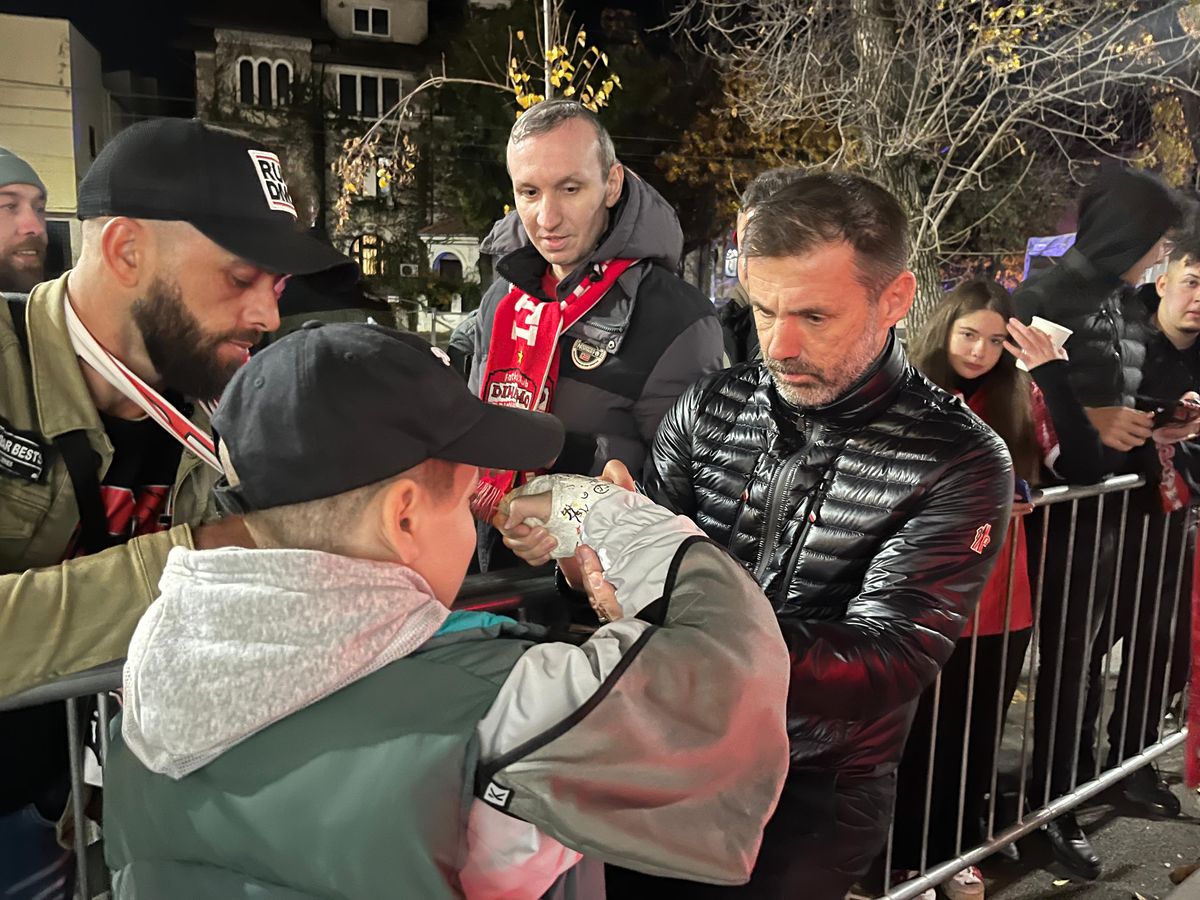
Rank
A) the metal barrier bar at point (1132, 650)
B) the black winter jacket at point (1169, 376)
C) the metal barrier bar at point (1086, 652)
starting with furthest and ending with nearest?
the black winter jacket at point (1169, 376) → the metal barrier bar at point (1132, 650) → the metal barrier bar at point (1086, 652)

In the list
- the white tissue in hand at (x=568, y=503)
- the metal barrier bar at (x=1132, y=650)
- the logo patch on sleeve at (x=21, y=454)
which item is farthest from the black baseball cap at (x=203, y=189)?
the metal barrier bar at (x=1132, y=650)

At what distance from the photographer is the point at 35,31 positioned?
6.95 m

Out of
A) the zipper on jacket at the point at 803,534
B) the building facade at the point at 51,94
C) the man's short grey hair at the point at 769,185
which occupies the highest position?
the building facade at the point at 51,94

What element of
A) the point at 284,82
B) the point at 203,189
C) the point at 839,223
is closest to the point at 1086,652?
the point at 839,223

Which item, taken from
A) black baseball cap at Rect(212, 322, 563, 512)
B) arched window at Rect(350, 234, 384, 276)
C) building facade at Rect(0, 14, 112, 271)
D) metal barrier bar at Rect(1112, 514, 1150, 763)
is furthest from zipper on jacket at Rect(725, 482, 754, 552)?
arched window at Rect(350, 234, 384, 276)

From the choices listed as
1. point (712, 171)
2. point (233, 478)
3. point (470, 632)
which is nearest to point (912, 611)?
point (470, 632)

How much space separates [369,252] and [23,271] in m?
5.25

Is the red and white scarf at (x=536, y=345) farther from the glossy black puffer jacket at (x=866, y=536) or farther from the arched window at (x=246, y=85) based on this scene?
the arched window at (x=246, y=85)

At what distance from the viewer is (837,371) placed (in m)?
1.76

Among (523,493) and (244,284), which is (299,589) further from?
(244,284)

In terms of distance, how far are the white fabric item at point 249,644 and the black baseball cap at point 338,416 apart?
93 mm

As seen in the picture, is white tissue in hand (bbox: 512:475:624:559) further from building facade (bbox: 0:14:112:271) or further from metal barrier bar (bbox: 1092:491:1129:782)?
building facade (bbox: 0:14:112:271)

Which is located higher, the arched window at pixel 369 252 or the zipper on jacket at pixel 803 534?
the arched window at pixel 369 252

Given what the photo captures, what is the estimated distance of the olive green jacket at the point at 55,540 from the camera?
1.34m
